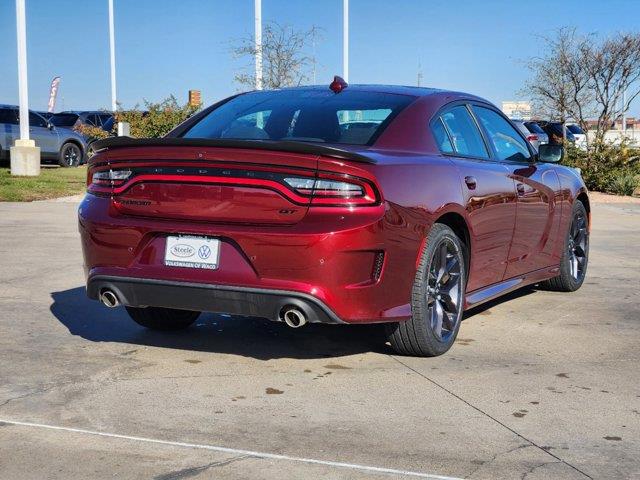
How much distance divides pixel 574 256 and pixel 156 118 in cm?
1525

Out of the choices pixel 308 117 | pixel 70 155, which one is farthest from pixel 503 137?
pixel 70 155

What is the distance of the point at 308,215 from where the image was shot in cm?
475

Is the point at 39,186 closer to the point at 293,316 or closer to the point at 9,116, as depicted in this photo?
the point at 9,116

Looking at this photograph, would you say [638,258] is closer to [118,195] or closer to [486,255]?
[486,255]

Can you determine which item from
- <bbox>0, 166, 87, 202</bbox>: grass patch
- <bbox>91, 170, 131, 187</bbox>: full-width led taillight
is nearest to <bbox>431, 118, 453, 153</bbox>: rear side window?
<bbox>91, 170, 131, 187</bbox>: full-width led taillight

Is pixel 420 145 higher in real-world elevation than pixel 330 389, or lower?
higher

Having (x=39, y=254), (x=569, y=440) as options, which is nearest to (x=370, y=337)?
(x=569, y=440)

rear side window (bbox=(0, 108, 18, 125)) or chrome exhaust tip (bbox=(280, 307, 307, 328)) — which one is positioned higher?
rear side window (bbox=(0, 108, 18, 125))

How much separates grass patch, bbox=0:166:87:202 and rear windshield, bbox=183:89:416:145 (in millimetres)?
11450

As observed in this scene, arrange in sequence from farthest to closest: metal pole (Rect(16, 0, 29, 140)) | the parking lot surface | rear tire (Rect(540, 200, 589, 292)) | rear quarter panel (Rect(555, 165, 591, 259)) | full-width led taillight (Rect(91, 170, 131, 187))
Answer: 1. metal pole (Rect(16, 0, 29, 140))
2. rear tire (Rect(540, 200, 589, 292))
3. rear quarter panel (Rect(555, 165, 591, 259))
4. full-width led taillight (Rect(91, 170, 131, 187))
5. the parking lot surface

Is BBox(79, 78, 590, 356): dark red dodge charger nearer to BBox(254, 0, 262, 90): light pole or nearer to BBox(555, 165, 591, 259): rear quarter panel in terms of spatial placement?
BBox(555, 165, 591, 259): rear quarter panel

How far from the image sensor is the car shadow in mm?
5715

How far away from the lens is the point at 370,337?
6098 mm

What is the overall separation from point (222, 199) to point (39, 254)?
5306mm
